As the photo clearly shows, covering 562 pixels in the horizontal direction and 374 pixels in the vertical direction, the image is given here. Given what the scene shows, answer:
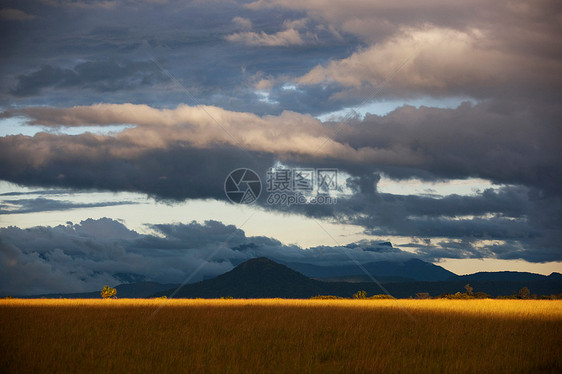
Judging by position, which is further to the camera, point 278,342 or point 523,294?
point 523,294

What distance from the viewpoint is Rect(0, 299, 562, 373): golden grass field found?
1994 cm

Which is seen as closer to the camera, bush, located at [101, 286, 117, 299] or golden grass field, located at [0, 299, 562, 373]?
golden grass field, located at [0, 299, 562, 373]

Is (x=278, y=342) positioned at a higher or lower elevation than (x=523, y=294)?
lower

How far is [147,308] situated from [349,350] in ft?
70.7

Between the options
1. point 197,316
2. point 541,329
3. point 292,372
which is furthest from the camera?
point 197,316

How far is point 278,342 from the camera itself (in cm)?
2472

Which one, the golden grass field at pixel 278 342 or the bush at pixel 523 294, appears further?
the bush at pixel 523 294

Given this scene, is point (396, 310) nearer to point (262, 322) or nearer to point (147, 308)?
point (262, 322)

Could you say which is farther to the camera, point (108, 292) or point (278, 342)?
point (108, 292)

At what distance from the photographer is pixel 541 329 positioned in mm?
28422

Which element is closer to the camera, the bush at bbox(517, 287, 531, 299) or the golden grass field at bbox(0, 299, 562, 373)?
the golden grass field at bbox(0, 299, 562, 373)

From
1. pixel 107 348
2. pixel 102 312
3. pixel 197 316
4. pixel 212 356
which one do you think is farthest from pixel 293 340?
pixel 102 312

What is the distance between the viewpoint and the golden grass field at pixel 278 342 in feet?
65.4

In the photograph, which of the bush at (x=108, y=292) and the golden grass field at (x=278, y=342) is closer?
the golden grass field at (x=278, y=342)
